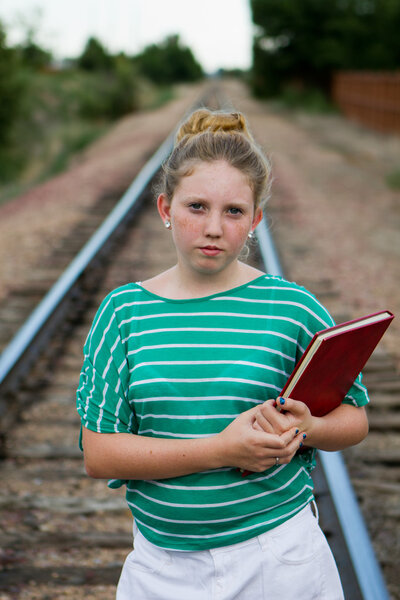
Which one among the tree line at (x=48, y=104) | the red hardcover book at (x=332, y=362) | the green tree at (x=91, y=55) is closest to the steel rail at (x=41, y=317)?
the red hardcover book at (x=332, y=362)

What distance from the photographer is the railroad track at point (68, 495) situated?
2.50m

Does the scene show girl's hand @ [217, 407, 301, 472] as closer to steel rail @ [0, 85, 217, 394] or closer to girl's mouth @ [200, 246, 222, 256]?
girl's mouth @ [200, 246, 222, 256]

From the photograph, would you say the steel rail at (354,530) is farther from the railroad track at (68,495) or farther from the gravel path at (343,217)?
the gravel path at (343,217)

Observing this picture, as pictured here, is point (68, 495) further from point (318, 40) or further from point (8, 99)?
point (318, 40)

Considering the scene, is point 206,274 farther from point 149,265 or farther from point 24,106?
point 24,106

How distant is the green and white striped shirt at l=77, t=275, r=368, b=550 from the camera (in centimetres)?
133

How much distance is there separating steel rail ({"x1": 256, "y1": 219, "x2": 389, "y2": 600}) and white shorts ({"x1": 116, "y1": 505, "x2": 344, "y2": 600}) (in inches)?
29.8

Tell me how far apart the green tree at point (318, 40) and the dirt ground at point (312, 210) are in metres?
8.25

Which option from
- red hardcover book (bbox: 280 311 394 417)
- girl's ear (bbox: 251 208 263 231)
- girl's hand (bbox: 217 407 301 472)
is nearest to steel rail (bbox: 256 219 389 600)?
girl's ear (bbox: 251 208 263 231)

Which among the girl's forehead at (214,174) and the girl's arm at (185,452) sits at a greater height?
the girl's forehead at (214,174)

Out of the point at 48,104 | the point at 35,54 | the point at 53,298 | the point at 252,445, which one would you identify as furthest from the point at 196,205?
the point at 35,54

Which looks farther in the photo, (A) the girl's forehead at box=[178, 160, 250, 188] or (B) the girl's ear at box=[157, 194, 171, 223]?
(B) the girl's ear at box=[157, 194, 171, 223]

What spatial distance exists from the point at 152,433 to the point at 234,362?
0.23 metres

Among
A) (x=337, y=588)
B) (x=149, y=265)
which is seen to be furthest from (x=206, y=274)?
(x=149, y=265)
